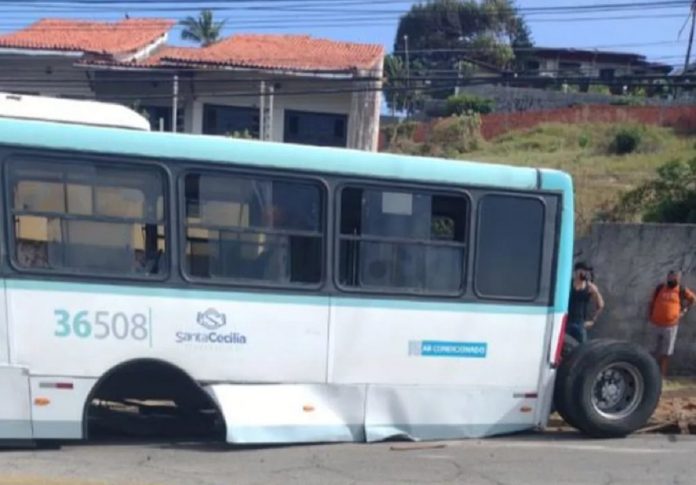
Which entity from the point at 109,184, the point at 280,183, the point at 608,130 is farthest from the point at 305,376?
the point at 608,130

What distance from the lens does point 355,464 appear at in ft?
28.5

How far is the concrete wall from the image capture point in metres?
15.0

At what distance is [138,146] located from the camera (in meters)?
8.83

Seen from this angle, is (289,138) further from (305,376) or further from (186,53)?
(305,376)

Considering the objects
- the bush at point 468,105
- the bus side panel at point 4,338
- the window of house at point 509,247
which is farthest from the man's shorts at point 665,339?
the bush at point 468,105

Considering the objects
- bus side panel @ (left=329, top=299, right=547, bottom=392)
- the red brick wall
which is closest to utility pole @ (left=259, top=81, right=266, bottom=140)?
the red brick wall

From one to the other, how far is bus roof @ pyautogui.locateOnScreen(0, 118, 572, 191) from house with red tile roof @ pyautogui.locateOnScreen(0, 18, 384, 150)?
61.1ft

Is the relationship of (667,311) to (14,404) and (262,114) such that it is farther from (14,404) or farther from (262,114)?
(262,114)

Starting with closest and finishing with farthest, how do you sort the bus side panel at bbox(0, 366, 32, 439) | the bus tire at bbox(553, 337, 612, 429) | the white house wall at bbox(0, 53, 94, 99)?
the bus side panel at bbox(0, 366, 32, 439), the bus tire at bbox(553, 337, 612, 429), the white house wall at bbox(0, 53, 94, 99)

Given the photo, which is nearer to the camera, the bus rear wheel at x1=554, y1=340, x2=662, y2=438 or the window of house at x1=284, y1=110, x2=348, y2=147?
the bus rear wheel at x1=554, y1=340, x2=662, y2=438

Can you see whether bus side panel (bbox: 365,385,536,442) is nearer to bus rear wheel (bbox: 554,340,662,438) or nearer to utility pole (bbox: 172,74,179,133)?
bus rear wheel (bbox: 554,340,662,438)

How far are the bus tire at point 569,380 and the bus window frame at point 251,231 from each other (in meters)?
2.57

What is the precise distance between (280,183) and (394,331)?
5.46 ft

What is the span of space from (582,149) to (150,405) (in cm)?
2969
